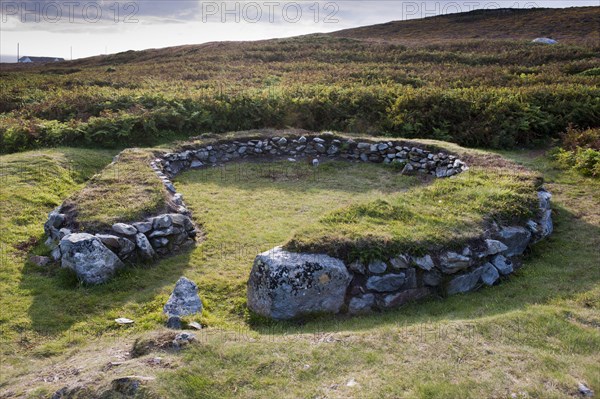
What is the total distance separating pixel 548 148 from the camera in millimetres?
17734

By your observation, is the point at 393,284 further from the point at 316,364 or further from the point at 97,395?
the point at 97,395

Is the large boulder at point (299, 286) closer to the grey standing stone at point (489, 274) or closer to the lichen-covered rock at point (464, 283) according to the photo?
the lichen-covered rock at point (464, 283)

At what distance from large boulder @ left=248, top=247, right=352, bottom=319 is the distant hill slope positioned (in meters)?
45.3

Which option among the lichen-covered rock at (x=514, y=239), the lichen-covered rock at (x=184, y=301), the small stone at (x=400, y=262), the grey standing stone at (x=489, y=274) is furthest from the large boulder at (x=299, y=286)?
the lichen-covered rock at (x=514, y=239)

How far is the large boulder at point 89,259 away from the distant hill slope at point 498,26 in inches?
1834

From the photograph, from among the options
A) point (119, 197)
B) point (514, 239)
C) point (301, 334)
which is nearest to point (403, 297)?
point (301, 334)

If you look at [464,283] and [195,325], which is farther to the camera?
[464,283]

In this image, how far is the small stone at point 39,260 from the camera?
990 cm

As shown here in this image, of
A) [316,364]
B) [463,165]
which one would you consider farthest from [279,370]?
[463,165]

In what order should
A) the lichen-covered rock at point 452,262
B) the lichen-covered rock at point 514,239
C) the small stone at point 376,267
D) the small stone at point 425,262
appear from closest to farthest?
the small stone at point 376,267, the small stone at point 425,262, the lichen-covered rock at point 452,262, the lichen-covered rock at point 514,239

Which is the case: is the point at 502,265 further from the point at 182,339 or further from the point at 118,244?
the point at 118,244

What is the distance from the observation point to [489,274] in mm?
8836

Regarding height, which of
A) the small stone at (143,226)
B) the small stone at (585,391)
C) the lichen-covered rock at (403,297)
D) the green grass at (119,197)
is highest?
the green grass at (119,197)

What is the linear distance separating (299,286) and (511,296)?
353 centimetres
